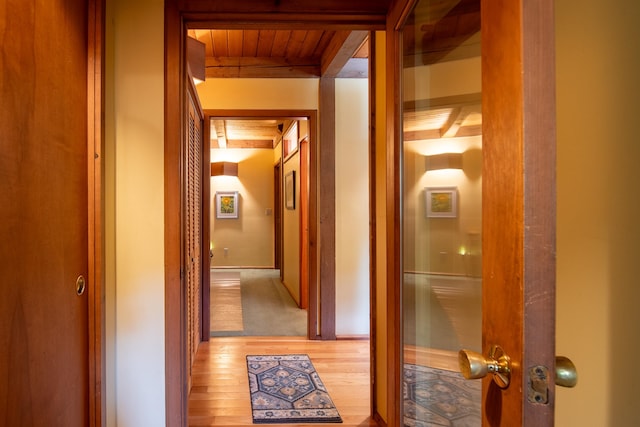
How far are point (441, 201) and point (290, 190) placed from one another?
4.56m

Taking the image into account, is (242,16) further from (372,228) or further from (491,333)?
(491,333)

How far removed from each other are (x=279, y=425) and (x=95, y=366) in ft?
3.71

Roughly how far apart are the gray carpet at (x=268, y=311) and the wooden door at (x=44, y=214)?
245cm

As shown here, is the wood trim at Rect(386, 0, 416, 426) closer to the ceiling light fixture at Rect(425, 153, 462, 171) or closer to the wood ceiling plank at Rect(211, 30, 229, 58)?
the ceiling light fixture at Rect(425, 153, 462, 171)

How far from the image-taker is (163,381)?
5.12 feet

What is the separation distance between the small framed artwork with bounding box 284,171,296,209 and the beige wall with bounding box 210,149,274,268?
217cm

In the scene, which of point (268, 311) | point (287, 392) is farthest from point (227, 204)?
point (287, 392)

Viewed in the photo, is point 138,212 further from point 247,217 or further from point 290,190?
point 247,217

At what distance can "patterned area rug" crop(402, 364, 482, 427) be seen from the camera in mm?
1061

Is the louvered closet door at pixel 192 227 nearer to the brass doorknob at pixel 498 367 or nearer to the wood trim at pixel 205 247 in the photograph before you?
the wood trim at pixel 205 247

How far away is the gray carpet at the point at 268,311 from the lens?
370 centimetres

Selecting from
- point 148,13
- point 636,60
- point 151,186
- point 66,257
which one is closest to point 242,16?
point 148,13

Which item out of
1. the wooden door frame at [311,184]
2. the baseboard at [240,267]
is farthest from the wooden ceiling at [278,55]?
the baseboard at [240,267]

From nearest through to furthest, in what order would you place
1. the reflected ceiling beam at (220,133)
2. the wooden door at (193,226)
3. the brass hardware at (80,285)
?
the brass hardware at (80,285)
the wooden door at (193,226)
the reflected ceiling beam at (220,133)
